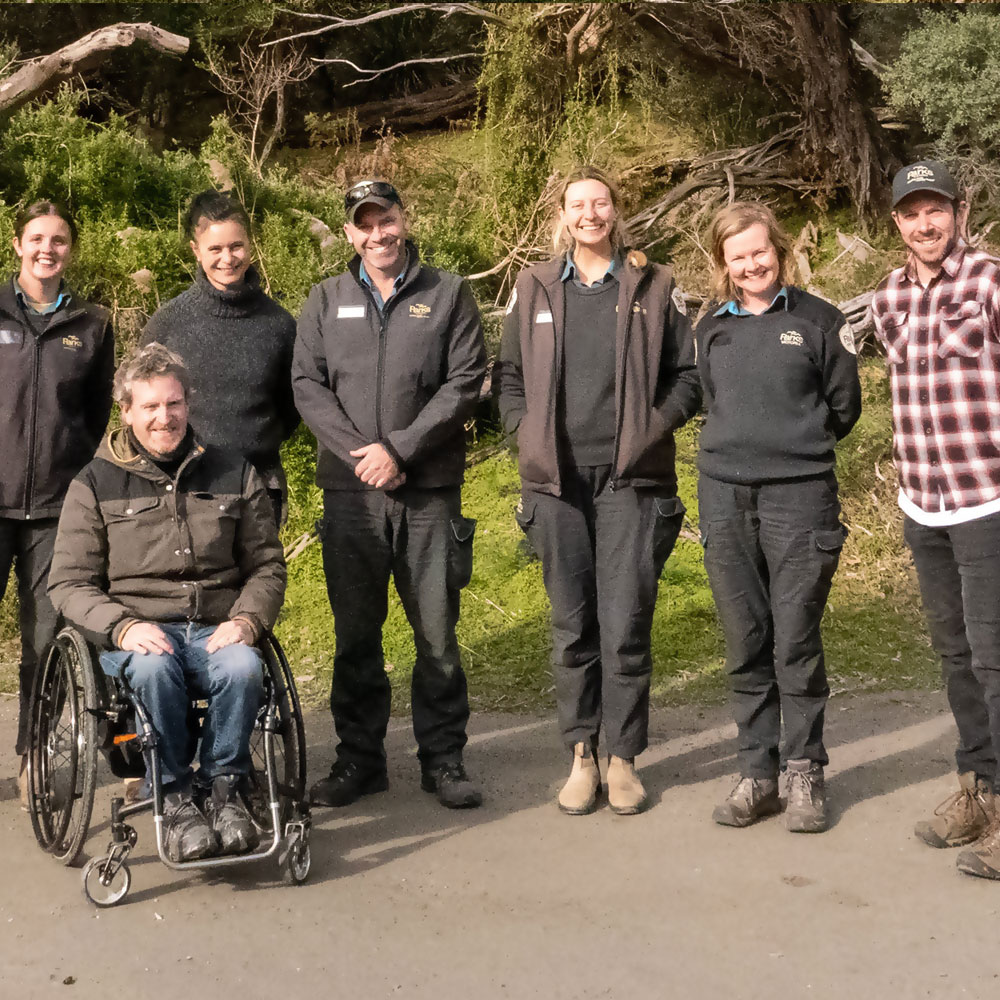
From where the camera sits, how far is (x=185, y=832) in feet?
11.7

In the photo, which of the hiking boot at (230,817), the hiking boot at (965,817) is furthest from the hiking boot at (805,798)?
the hiking boot at (230,817)

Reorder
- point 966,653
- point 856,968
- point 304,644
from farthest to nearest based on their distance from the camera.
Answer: point 304,644 → point 966,653 → point 856,968

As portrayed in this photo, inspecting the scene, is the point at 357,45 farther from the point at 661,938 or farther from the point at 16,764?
the point at 661,938

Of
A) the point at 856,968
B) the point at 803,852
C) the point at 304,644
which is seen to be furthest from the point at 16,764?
the point at 856,968

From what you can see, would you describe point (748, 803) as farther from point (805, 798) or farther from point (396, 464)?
point (396, 464)

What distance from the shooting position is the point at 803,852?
12.7 feet

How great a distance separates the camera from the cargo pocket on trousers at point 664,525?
14.0ft

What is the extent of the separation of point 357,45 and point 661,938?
9580 mm

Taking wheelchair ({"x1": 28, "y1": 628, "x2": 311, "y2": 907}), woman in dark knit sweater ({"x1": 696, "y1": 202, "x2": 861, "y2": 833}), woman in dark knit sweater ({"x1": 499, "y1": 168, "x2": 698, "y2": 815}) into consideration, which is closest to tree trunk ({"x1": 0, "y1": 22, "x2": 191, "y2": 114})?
woman in dark knit sweater ({"x1": 499, "y1": 168, "x2": 698, "y2": 815})

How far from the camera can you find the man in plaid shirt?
365cm

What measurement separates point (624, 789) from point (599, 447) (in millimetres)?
1053

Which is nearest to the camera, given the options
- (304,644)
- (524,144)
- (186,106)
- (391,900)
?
(391,900)

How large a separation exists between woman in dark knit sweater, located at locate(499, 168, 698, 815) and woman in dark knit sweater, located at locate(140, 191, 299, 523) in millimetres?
764

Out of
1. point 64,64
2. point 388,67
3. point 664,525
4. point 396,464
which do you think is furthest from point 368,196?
point 388,67
